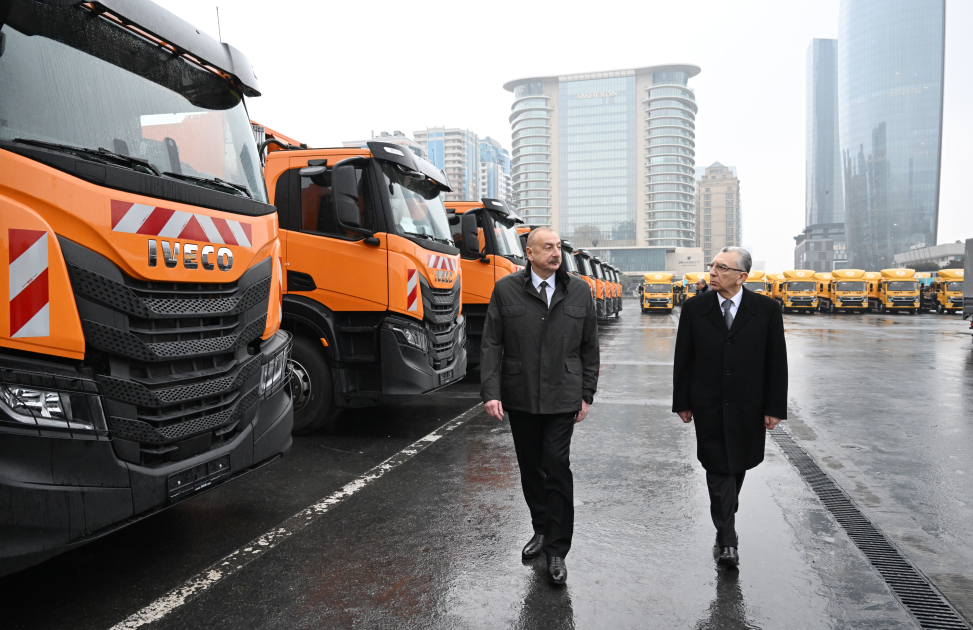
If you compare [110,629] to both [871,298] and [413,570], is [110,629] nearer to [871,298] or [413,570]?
[413,570]

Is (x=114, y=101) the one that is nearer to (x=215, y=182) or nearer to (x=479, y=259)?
(x=215, y=182)

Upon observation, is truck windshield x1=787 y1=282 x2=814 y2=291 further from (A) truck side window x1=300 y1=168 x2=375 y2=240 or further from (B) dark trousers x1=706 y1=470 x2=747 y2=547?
(B) dark trousers x1=706 y1=470 x2=747 y2=547

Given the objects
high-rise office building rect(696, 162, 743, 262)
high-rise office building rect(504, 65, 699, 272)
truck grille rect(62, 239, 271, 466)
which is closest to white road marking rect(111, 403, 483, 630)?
truck grille rect(62, 239, 271, 466)

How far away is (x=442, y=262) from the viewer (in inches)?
269

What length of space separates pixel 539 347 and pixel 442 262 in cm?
347

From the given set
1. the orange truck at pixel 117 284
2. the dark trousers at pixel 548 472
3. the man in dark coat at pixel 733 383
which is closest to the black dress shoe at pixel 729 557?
the man in dark coat at pixel 733 383

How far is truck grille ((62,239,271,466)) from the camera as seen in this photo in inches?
114

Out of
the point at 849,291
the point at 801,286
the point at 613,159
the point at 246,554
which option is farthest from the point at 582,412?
the point at 613,159

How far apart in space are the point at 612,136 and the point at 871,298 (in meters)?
112

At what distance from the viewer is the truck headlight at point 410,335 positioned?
6.15 m

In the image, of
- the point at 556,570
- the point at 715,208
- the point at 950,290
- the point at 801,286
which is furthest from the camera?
the point at 715,208

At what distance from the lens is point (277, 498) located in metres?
4.63

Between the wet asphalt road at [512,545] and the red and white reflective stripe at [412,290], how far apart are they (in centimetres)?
131

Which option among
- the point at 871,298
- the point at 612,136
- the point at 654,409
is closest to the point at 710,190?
the point at 612,136
